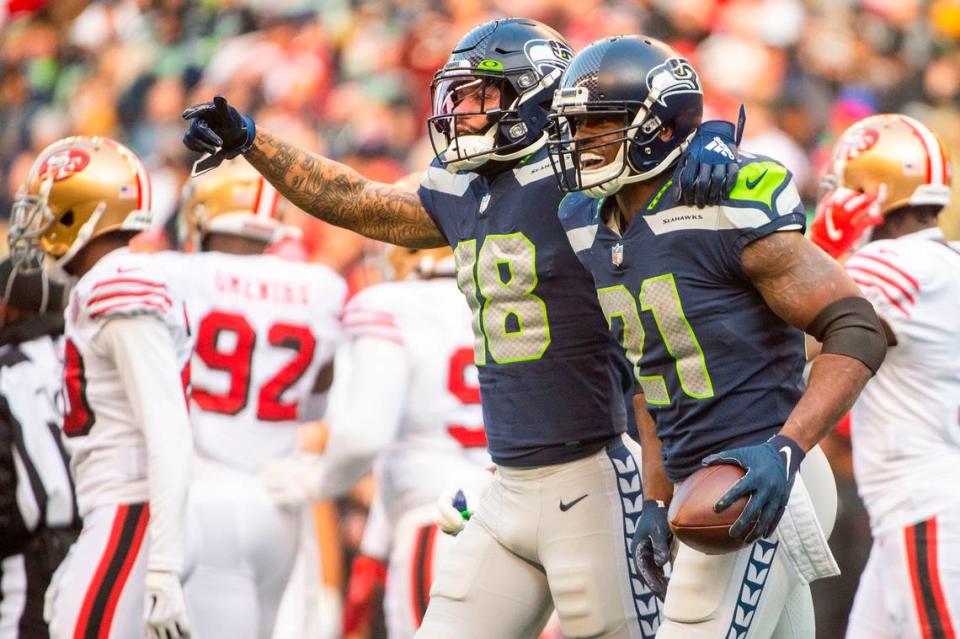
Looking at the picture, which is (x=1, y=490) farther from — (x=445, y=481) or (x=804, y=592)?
(x=804, y=592)

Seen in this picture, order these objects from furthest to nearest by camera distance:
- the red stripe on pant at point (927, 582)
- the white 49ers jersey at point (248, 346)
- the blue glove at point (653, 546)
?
the white 49ers jersey at point (248, 346)
the red stripe on pant at point (927, 582)
the blue glove at point (653, 546)

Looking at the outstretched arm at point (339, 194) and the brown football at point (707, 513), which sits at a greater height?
the outstretched arm at point (339, 194)

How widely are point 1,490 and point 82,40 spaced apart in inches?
387

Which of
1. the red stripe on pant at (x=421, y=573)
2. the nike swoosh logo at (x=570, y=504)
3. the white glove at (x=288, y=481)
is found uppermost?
the nike swoosh logo at (x=570, y=504)

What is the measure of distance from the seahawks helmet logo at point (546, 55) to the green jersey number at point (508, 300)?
0.45m

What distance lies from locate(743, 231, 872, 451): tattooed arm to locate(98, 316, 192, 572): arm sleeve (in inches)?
73.9

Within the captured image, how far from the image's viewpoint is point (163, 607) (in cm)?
430

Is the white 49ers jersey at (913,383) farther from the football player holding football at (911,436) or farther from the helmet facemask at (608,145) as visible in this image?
the helmet facemask at (608,145)

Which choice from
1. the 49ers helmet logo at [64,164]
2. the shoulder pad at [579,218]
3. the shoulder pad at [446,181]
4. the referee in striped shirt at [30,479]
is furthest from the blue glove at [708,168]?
the referee in striped shirt at [30,479]

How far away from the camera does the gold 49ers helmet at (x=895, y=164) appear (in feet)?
16.3

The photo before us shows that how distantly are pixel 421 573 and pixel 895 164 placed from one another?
89.6 inches

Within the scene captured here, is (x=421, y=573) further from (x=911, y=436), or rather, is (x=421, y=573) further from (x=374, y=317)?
(x=911, y=436)

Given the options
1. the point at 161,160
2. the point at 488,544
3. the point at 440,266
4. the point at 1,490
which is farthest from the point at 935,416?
the point at 161,160

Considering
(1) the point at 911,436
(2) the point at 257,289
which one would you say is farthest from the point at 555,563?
(2) the point at 257,289
